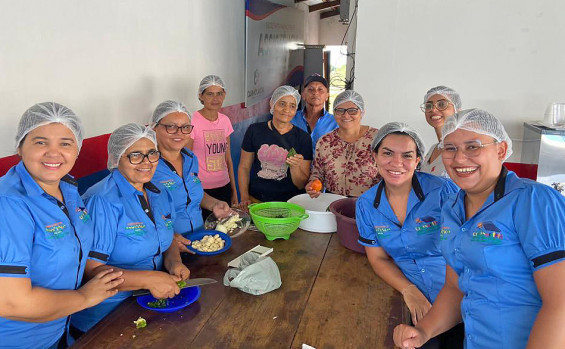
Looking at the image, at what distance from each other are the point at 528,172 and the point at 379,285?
3.46 m

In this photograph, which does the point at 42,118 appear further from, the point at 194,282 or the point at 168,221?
the point at 194,282

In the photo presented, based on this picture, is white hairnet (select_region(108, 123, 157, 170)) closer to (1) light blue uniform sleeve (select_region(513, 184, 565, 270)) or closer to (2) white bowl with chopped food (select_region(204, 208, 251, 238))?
(2) white bowl with chopped food (select_region(204, 208, 251, 238))

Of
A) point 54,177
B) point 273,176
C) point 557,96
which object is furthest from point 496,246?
point 557,96

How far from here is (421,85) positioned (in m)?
4.67

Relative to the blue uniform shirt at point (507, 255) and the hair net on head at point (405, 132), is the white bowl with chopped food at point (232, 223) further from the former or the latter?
the blue uniform shirt at point (507, 255)

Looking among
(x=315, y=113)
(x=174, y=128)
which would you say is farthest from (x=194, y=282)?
(x=315, y=113)

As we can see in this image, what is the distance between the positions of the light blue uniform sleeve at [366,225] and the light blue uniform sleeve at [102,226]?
1209 mm

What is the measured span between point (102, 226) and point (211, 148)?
204 centimetres

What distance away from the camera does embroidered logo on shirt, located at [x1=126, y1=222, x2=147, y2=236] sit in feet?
6.33

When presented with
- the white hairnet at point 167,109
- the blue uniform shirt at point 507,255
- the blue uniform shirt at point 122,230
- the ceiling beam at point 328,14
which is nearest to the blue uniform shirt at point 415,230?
the blue uniform shirt at point 507,255

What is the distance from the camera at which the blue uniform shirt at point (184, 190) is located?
8.14 ft

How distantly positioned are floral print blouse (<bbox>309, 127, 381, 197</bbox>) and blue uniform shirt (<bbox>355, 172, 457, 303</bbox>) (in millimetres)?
794

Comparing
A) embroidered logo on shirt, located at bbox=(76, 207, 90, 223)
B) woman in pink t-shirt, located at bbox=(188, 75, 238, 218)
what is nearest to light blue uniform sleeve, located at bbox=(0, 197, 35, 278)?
embroidered logo on shirt, located at bbox=(76, 207, 90, 223)

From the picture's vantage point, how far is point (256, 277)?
1878 mm
